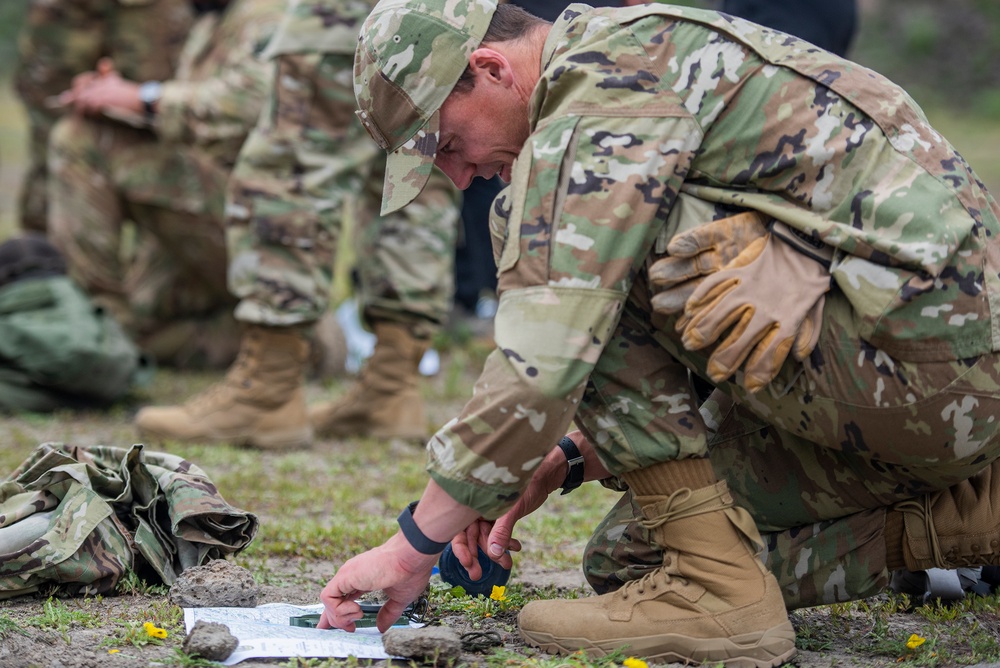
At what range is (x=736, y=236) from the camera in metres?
2.10

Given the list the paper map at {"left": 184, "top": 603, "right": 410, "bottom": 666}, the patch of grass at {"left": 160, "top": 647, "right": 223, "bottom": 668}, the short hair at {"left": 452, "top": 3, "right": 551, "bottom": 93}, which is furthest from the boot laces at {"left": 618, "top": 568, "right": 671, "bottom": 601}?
the short hair at {"left": 452, "top": 3, "right": 551, "bottom": 93}

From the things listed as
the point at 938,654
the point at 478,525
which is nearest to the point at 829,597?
the point at 938,654

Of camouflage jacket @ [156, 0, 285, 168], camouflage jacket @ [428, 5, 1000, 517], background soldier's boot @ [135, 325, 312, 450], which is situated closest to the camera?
camouflage jacket @ [428, 5, 1000, 517]

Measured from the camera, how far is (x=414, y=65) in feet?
7.16

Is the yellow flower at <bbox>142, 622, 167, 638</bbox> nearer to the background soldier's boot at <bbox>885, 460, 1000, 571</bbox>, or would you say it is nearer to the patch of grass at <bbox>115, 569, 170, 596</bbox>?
the patch of grass at <bbox>115, 569, 170, 596</bbox>

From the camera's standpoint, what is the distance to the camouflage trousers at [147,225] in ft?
18.0

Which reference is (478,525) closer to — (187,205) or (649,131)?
(649,131)

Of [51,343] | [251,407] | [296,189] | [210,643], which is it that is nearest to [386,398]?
[251,407]

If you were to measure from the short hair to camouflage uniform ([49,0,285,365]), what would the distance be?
9.70 feet

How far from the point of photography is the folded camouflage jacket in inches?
97.2

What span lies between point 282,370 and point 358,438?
44cm

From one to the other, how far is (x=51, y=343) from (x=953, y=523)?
347 cm

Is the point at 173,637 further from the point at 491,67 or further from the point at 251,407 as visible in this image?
the point at 251,407

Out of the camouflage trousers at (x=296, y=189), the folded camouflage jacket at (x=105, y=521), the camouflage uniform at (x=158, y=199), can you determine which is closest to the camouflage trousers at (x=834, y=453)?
the folded camouflage jacket at (x=105, y=521)
